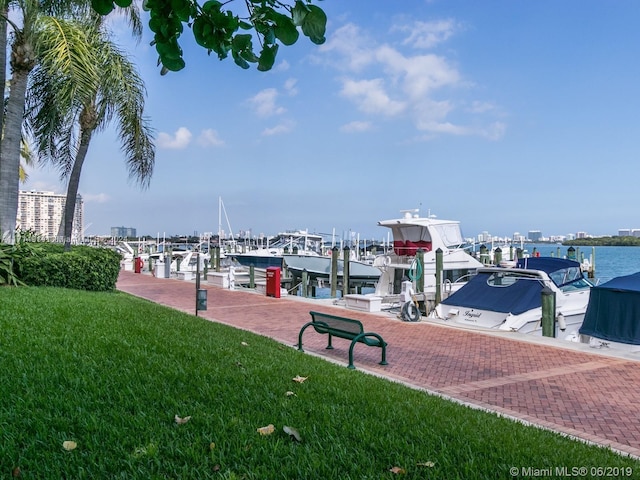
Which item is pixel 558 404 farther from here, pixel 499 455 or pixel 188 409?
pixel 188 409

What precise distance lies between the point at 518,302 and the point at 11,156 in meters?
13.6

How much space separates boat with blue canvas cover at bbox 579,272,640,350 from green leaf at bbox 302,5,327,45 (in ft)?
33.7

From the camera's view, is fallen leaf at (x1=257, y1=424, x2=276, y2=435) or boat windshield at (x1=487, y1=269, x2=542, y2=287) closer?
fallen leaf at (x1=257, y1=424, x2=276, y2=435)

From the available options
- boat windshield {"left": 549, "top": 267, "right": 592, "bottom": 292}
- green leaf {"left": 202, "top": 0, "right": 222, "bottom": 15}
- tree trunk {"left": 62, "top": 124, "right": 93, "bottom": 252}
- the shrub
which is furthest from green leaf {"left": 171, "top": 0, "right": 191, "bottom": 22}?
tree trunk {"left": 62, "top": 124, "right": 93, "bottom": 252}

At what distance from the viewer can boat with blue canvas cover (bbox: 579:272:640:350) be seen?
10453mm

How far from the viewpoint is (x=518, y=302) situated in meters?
13.4

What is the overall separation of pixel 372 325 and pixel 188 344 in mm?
6709

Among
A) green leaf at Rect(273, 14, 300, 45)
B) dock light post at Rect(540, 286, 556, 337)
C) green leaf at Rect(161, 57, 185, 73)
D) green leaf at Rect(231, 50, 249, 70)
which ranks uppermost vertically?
green leaf at Rect(273, 14, 300, 45)

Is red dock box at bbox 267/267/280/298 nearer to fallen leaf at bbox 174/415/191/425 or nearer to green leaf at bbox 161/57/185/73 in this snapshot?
fallen leaf at bbox 174/415/191/425

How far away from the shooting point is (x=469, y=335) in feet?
38.2

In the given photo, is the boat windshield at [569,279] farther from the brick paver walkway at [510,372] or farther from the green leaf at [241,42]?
the green leaf at [241,42]

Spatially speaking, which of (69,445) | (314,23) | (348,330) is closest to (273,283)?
(348,330)

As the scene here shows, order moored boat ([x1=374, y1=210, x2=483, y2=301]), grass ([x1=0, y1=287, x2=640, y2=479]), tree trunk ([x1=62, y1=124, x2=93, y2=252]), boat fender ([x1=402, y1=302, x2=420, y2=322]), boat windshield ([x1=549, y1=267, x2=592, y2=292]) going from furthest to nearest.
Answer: moored boat ([x1=374, y1=210, x2=483, y2=301]) < tree trunk ([x1=62, y1=124, x2=93, y2=252]) < boat windshield ([x1=549, y1=267, x2=592, y2=292]) < boat fender ([x1=402, y1=302, x2=420, y2=322]) < grass ([x1=0, y1=287, x2=640, y2=479])

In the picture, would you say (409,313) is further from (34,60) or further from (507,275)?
(34,60)
